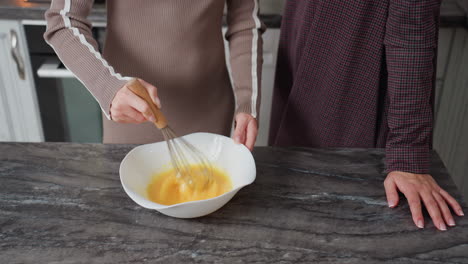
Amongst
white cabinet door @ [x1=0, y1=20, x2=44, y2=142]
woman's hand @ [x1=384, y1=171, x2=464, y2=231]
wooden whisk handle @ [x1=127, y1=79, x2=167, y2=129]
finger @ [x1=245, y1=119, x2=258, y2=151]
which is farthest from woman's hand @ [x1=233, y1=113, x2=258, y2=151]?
white cabinet door @ [x1=0, y1=20, x2=44, y2=142]

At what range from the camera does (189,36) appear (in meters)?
1.07

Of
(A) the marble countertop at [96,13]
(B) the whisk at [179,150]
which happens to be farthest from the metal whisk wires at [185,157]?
(A) the marble countertop at [96,13]

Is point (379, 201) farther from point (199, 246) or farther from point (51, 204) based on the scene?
point (51, 204)

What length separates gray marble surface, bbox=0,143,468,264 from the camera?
727 millimetres

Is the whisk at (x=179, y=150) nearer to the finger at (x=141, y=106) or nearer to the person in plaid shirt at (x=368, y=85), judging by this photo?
the finger at (x=141, y=106)

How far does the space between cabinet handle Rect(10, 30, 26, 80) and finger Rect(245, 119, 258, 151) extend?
3.53 feet

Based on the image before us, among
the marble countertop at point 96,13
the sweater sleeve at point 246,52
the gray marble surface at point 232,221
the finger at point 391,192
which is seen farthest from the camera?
the marble countertop at point 96,13

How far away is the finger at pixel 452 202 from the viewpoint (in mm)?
826

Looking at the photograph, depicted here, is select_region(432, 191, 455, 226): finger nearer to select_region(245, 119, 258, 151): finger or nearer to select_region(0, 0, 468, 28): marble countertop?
select_region(245, 119, 258, 151): finger

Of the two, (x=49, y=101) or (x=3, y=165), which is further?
(x=49, y=101)

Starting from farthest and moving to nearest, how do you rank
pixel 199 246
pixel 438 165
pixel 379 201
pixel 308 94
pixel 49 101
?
pixel 49 101, pixel 308 94, pixel 438 165, pixel 379 201, pixel 199 246

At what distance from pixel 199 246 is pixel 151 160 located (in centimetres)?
21

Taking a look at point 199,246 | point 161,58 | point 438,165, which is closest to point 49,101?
point 161,58

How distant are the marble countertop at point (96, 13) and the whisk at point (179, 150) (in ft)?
2.68
